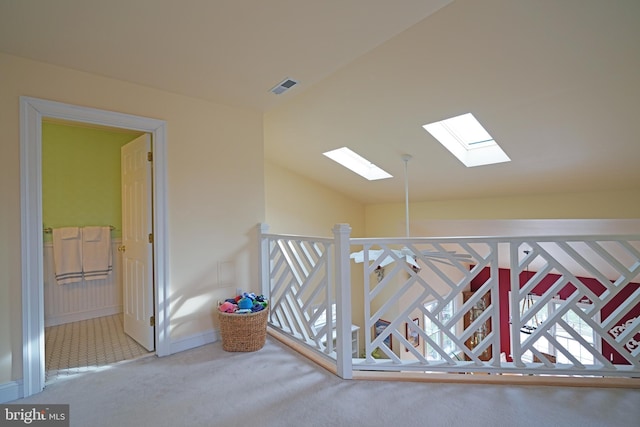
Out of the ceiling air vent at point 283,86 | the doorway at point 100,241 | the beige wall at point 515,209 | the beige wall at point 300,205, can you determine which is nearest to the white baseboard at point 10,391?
the doorway at point 100,241

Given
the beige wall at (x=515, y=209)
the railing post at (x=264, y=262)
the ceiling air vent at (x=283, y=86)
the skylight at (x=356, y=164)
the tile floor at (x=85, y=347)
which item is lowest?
the tile floor at (x=85, y=347)

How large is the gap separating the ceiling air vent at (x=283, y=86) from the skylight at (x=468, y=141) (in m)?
1.83

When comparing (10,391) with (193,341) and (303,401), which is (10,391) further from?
(303,401)

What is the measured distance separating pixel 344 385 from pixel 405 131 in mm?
2908

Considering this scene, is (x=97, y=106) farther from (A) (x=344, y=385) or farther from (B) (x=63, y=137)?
(A) (x=344, y=385)

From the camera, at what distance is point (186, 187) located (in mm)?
2838

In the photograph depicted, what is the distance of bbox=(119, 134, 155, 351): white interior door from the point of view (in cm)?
277

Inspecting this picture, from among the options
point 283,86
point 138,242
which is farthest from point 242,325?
point 283,86

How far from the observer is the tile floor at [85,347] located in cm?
248

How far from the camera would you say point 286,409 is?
6.26ft

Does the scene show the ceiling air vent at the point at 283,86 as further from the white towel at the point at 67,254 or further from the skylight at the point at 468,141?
the white towel at the point at 67,254

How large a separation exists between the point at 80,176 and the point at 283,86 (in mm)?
2855

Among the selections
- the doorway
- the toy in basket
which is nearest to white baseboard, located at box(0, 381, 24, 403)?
the doorway

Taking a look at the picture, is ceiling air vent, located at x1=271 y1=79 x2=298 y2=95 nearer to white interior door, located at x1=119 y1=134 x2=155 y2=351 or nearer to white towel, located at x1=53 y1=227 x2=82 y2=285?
white interior door, located at x1=119 y1=134 x2=155 y2=351
